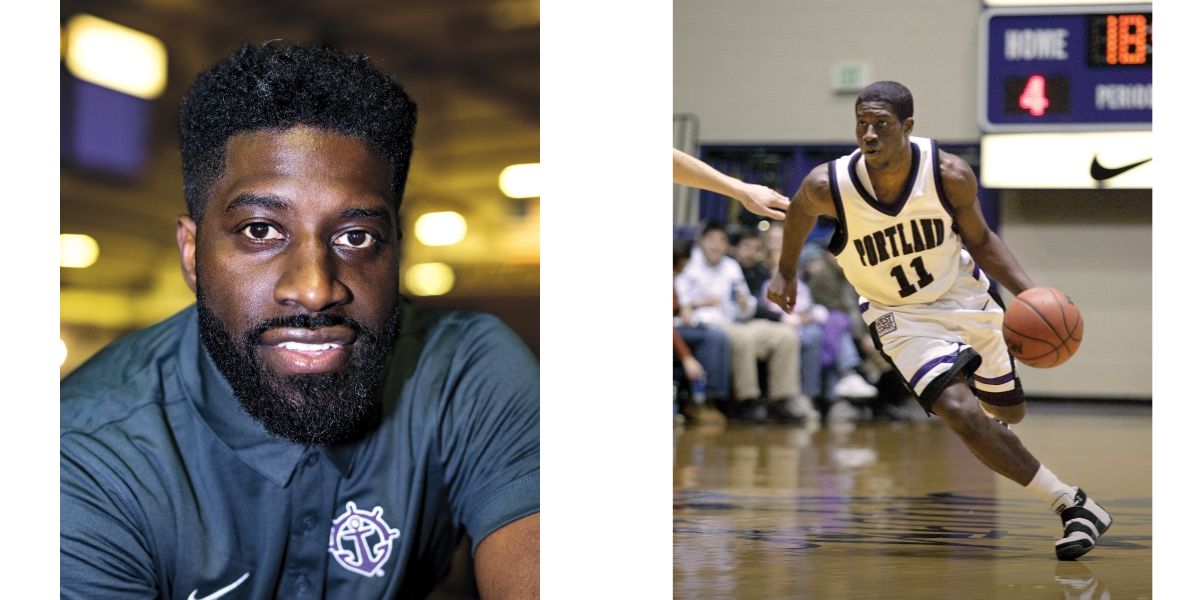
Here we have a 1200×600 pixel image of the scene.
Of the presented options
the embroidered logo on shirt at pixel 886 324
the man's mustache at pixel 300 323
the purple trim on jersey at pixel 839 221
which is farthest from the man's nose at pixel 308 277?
the embroidered logo on shirt at pixel 886 324

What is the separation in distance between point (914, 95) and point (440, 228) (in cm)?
114

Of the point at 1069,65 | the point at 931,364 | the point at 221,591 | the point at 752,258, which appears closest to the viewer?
the point at 221,591

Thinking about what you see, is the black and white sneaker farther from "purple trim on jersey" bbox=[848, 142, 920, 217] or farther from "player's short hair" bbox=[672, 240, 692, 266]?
"player's short hair" bbox=[672, 240, 692, 266]

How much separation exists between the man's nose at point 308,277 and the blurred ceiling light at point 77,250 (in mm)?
487

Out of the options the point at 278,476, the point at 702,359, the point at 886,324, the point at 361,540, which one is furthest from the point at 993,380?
the point at 702,359

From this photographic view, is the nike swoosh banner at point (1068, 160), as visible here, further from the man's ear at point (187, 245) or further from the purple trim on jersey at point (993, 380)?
the man's ear at point (187, 245)

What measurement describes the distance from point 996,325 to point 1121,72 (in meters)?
0.73

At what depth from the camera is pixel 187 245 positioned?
2.34 m

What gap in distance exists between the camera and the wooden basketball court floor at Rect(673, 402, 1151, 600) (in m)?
2.36

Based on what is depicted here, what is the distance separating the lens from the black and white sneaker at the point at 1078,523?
97.8 inches

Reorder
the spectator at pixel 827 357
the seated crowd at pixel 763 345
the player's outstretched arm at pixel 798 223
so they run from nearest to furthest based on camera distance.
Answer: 1. the player's outstretched arm at pixel 798 223
2. the seated crowd at pixel 763 345
3. the spectator at pixel 827 357

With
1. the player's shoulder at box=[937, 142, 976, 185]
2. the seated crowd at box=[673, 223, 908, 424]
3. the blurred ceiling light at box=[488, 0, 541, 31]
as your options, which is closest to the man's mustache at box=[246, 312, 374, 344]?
the blurred ceiling light at box=[488, 0, 541, 31]

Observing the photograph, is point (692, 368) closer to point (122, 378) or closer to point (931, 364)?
point (931, 364)
